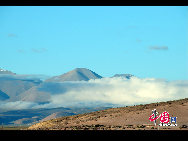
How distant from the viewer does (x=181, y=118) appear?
9831 centimetres

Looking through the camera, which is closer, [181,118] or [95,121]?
[181,118]
